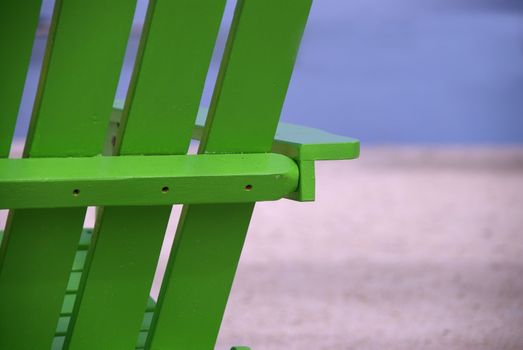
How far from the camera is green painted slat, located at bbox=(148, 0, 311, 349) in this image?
117cm

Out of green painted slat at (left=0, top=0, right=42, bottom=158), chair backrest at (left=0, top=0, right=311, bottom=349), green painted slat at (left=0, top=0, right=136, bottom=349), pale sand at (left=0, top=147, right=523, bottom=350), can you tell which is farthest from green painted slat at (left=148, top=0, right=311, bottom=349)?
pale sand at (left=0, top=147, right=523, bottom=350)

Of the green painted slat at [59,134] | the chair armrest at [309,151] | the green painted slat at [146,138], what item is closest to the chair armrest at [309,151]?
the chair armrest at [309,151]

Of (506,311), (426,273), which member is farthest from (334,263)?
(506,311)

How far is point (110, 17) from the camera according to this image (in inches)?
43.1

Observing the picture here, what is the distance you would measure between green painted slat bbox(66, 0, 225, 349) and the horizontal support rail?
4 centimetres

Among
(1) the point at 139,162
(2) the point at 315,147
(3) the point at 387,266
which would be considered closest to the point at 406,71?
(3) the point at 387,266

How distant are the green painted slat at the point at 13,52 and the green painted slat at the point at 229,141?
0.24 meters

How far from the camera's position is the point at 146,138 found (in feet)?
3.77

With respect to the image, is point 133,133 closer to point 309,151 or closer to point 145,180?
point 145,180

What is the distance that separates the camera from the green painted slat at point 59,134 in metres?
1.09

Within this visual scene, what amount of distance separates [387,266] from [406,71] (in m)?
3.75

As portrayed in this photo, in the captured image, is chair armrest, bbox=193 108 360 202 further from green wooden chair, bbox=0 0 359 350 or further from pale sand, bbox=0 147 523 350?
pale sand, bbox=0 147 523 350

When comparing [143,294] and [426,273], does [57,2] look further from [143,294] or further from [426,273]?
[426,273]

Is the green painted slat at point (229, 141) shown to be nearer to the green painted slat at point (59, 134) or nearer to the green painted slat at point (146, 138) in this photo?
the green painted slat at point (146, 138)
